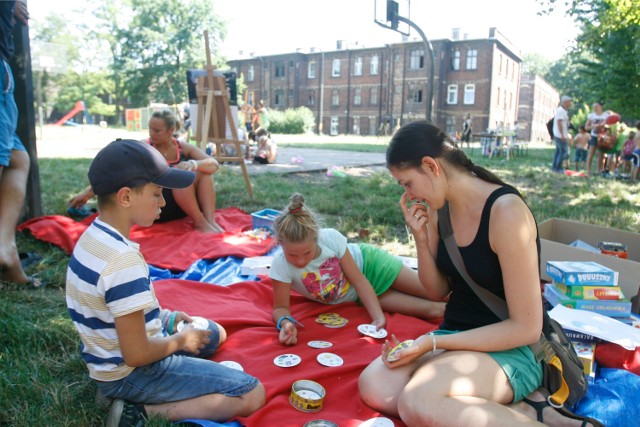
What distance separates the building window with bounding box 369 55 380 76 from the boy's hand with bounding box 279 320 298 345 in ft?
145

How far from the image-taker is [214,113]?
294 inches

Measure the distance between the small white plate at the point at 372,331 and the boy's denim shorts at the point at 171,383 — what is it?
0.96 meters

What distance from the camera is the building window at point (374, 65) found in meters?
44.7

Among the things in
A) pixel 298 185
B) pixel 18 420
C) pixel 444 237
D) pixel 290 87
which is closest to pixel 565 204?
pixel 298 185

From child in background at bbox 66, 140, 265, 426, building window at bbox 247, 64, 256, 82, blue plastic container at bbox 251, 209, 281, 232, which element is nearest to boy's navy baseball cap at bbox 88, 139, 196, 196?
child in background at bbox 66, 140, 265, 426

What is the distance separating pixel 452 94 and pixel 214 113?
37996 mm

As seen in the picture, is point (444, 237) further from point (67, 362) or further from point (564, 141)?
point (564, 141)

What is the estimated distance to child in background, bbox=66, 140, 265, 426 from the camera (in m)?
1.76

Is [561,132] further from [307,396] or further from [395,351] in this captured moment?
[307,396]

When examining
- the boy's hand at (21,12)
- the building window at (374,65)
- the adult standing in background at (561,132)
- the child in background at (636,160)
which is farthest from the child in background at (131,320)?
the building window at (374,65)

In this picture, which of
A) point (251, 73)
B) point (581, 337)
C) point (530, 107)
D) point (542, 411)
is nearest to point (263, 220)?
point (581, 337)

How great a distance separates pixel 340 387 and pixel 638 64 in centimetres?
1169

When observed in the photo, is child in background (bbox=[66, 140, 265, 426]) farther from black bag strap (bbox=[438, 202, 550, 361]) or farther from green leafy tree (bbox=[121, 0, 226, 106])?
green leafy tree (bbox=[121, 0, 226, 106])

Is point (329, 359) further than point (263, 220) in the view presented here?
No
